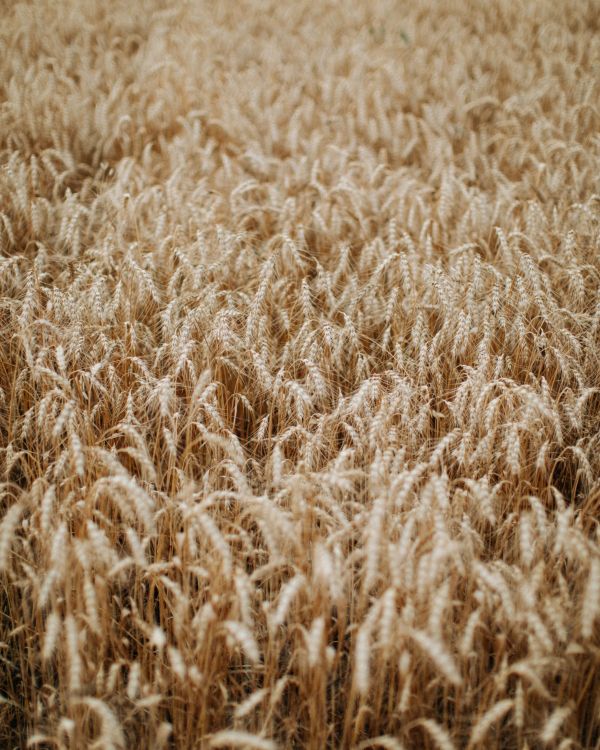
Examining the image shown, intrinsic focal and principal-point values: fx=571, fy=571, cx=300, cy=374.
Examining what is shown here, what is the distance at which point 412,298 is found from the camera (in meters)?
2.08

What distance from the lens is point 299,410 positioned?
1599 mm

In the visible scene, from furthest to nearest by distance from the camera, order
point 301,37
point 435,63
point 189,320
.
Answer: point 301,37 → point 435,63 → point 189,320

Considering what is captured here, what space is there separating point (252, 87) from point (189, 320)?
2.75 m

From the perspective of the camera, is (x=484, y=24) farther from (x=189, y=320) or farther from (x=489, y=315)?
(x=189, y=320)

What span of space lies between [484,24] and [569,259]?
Result: 4.13 m

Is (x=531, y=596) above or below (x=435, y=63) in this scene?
below

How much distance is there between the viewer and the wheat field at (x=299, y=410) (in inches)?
44.8

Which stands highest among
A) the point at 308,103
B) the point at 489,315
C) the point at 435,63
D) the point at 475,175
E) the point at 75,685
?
the point at 435,63

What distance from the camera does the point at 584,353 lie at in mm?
1914

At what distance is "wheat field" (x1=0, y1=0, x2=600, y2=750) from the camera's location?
114 cm

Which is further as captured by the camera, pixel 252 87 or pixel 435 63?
pixel 435 63

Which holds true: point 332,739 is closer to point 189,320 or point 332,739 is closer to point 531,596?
point 531,596

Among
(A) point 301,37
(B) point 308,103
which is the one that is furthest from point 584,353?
(A) point 301,37

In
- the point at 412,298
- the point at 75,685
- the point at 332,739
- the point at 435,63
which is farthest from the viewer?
the point at 435,63
